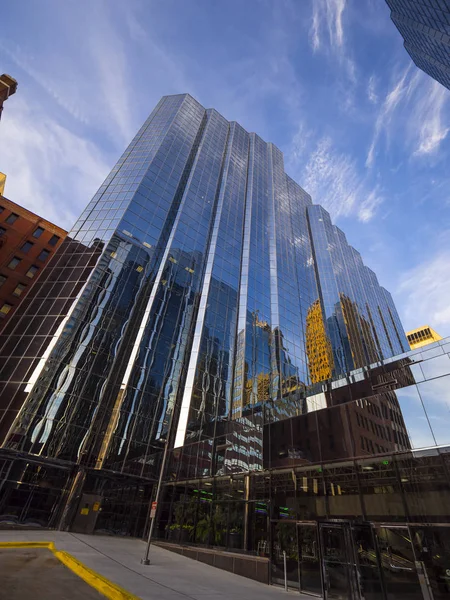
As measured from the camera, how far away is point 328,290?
77.5 m

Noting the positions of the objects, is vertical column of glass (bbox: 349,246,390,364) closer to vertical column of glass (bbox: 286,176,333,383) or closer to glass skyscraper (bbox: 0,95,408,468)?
glass skyscraper (bbox: 0,95,408,468)

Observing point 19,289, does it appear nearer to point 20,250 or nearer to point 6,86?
point 20,250

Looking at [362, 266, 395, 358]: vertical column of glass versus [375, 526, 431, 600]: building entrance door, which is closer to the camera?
[375, 526, 431, 600]: building entrance door

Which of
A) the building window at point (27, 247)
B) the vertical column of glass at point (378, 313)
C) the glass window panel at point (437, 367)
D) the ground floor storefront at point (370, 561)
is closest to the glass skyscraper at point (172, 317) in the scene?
the ground floor storefront at point (370, 561)

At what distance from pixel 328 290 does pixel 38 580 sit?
75994 millimetres

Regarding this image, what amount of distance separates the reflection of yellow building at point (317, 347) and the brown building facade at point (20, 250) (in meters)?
47.2

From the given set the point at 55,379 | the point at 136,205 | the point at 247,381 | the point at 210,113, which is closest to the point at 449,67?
the point at 210,113

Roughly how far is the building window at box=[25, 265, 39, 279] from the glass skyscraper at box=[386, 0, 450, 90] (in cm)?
7231

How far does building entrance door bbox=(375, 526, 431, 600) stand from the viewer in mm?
11109

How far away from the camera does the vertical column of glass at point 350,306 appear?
77.4 meters

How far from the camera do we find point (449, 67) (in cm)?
6112

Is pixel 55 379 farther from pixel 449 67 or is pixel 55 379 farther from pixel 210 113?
pixel 449 67

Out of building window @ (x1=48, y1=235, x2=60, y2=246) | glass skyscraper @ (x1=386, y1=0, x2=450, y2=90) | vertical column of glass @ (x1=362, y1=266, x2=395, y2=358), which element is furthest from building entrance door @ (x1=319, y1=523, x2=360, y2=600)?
vertical column of glass @ (x1=362, y1=266, x2=395, y2=358)

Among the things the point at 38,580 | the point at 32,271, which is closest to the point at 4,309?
the point at 32,271
